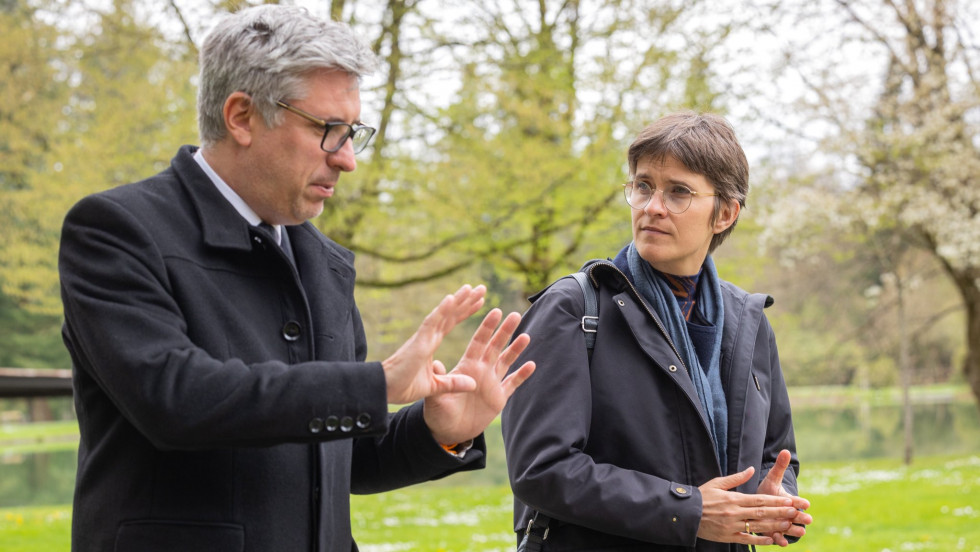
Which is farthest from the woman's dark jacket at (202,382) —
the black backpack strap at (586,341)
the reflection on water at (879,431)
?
the reflection on water at (879,431)

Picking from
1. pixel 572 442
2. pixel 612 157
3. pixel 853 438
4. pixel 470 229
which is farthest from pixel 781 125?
pixel 853 438

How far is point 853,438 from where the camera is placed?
969 inches

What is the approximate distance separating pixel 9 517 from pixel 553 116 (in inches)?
289

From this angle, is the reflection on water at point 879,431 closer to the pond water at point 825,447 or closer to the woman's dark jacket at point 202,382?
the pond water at point 825,447

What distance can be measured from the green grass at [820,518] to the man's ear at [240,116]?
6.48m

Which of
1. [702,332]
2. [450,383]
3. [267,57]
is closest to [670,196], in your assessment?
[702,332]

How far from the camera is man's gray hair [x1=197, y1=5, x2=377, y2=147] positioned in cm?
181

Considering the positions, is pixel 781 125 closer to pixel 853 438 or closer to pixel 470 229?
pixel 470 229

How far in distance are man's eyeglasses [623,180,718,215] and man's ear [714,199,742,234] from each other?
88 millimetres

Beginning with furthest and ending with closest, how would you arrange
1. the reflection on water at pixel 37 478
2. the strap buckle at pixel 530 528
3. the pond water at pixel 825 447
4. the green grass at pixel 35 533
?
the pond water at pixel 825 447 → the reflection on water at pixel 37 478 → the green grass at pixel 35 533 → the strap buckle at pixel 530 528

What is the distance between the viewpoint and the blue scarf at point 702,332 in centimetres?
252

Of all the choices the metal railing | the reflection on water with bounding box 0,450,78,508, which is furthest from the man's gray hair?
the reflection on water with bounding box 0,450,78,508

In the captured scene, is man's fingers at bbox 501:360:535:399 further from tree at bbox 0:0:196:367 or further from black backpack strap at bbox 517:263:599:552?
tree at bbox 0:0:196:367

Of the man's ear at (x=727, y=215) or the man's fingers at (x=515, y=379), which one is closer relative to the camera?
the man's fingers at (x=515, y=379)
